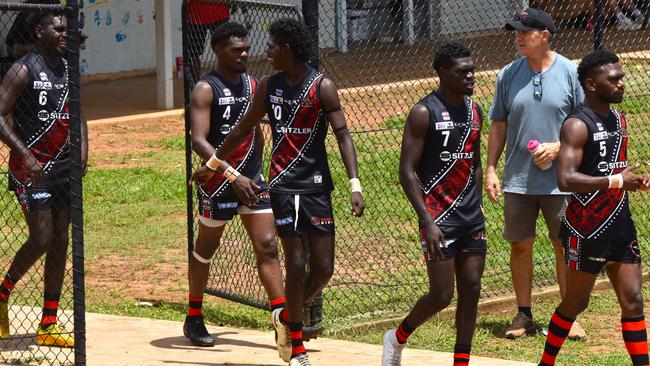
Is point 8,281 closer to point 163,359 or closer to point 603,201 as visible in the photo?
point 163,359

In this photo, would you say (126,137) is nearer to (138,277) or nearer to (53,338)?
(138,277)

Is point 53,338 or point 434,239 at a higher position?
point 434,239

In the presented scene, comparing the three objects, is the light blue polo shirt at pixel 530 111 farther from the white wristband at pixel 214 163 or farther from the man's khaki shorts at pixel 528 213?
the white wristband at pixel 214 163

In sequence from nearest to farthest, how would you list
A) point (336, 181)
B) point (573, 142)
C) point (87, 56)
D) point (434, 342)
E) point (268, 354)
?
point (573, 142) → point (268, 354) → point (434, 342) → point (336, 181) → point (87, 56)

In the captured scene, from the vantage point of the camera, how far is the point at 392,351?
707 cm

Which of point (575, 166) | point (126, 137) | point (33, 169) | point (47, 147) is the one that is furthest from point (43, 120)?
point (126, 137)

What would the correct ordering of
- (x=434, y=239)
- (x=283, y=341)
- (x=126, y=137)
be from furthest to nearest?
(x=126, y=137) → (x=283, y=341) → (x=434, y=239)

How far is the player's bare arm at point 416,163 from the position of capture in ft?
21.9

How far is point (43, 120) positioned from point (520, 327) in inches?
135

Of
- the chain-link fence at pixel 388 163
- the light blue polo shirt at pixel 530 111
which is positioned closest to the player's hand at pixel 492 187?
the light blue polo shirt at pixel 530 111

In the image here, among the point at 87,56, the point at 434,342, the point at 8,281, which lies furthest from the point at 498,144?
the point at 87,56

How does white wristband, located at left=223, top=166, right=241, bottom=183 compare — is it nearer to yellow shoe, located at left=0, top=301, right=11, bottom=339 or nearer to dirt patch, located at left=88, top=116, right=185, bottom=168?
yellow shoe, located at left=0, top=301, right=11, bottom=339

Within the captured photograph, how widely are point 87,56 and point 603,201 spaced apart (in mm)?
15172

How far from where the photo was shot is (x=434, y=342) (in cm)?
839
